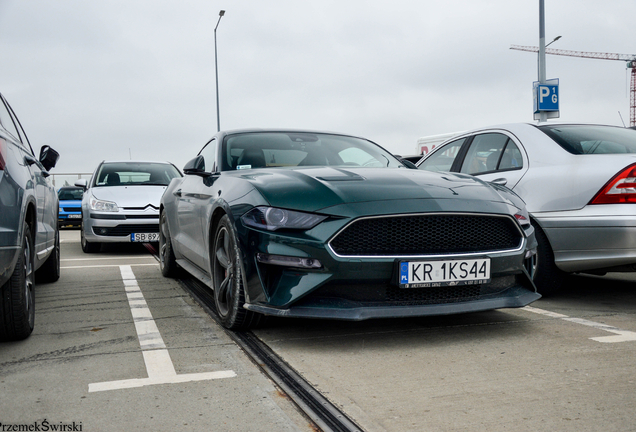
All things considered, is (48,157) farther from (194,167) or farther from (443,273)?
(443,273)

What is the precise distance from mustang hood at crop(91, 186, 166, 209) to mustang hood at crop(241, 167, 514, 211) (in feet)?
18.9

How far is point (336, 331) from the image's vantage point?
3869 mm

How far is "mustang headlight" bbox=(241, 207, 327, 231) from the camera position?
11.2 ft

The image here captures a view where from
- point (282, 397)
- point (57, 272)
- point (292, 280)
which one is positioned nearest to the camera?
point (282, 397)

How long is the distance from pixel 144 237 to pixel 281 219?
6418 millimetres

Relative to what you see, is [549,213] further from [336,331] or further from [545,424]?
[545,424]

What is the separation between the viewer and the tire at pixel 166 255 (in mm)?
6324

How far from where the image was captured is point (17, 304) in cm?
358

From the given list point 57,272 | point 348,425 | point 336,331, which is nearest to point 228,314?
point 336,331

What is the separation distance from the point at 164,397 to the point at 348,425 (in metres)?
0.85

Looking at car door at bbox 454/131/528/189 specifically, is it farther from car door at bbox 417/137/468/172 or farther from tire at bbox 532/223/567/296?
tire at bbox 532/223/567/296

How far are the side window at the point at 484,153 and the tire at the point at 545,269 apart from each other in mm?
911

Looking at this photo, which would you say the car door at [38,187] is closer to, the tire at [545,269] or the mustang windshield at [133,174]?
the tire at [545,269]

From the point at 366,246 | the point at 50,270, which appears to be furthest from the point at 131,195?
the point at 366,246
